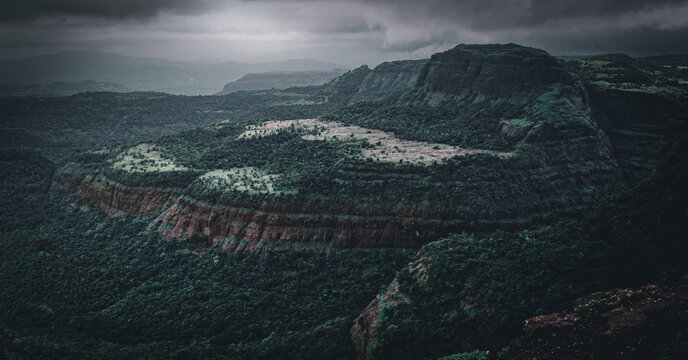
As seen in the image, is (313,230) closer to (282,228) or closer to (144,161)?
(282,228)

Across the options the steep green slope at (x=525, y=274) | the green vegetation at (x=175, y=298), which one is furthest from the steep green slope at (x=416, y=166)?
the steep green slope at (x=525, y=274)

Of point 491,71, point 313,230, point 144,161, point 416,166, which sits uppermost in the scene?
point 491,71

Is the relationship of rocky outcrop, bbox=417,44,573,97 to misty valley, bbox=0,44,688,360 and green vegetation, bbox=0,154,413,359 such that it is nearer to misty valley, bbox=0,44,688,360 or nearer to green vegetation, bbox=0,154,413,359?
misty valley, bbox=0,44,688,360

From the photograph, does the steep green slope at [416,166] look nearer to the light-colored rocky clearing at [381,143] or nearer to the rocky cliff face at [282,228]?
the rocky cliff face at [282,228]

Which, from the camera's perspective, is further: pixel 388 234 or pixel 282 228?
pixel 282 228

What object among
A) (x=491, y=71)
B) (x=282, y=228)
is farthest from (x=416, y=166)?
(x=491, y=71)

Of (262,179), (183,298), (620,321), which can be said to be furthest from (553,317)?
(262,179)

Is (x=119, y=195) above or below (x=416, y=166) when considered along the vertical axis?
below
